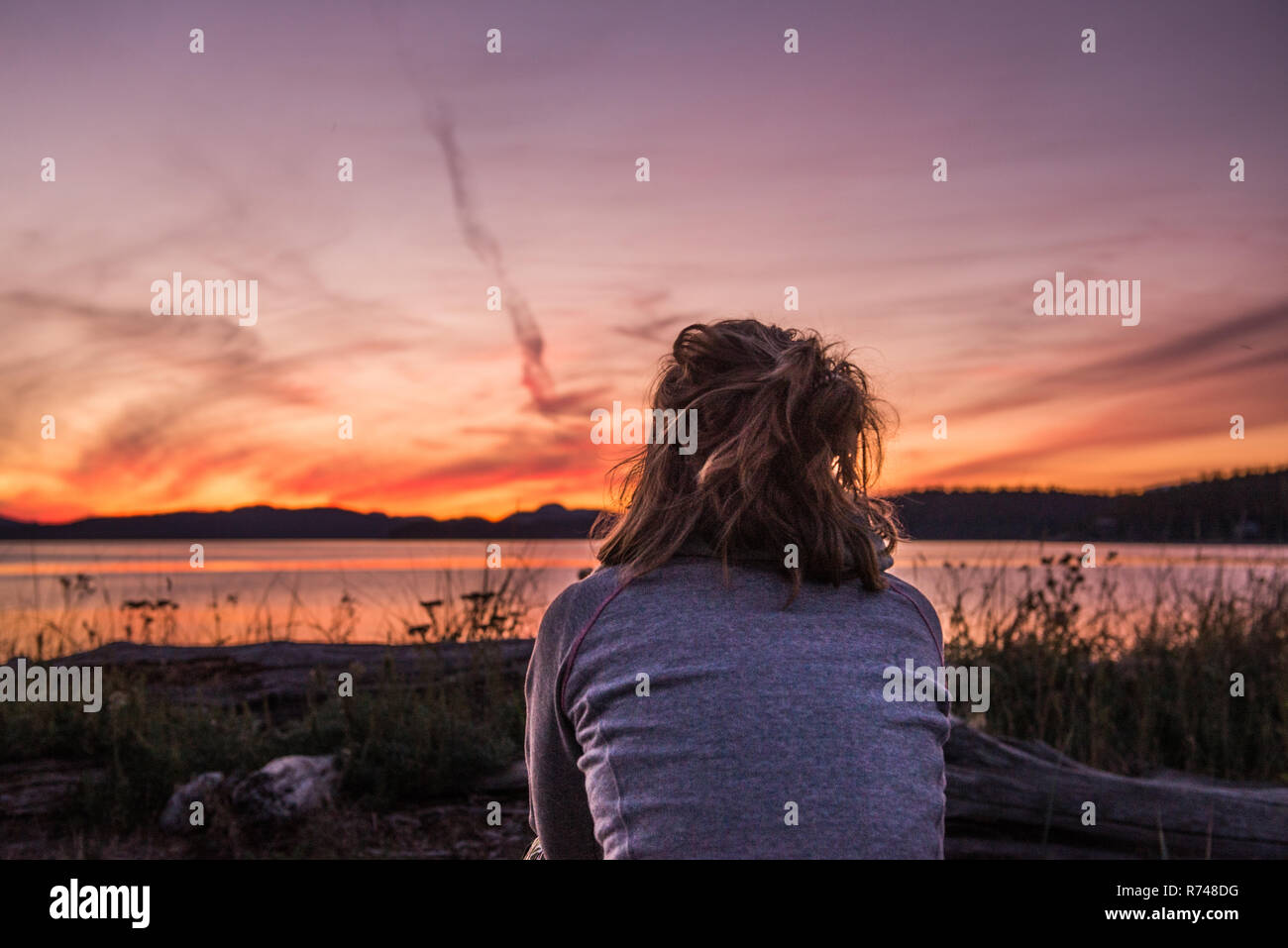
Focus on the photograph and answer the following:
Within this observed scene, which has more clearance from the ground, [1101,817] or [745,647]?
[745,647]

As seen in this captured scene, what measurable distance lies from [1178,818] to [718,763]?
3005mm

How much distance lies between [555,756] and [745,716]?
1.76ft

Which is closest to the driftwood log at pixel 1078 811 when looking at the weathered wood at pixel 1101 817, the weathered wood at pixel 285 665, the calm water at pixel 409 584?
the weathered wood at pixel 1101 817

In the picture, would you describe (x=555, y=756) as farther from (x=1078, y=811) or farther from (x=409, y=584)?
(x=409, y=584)

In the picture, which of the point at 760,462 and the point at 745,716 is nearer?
the point at 745,716

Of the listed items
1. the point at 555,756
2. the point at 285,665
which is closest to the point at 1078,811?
the point at 555,756

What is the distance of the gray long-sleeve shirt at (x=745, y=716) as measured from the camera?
1.34 m

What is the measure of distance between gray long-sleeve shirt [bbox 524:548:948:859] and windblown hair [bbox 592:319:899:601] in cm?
5

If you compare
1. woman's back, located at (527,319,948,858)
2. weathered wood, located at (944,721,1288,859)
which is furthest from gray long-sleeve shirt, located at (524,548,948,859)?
weathered wood, located at (944,721,1288,859)

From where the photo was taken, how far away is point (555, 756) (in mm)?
1750

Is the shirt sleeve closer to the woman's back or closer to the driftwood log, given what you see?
the woman's back
